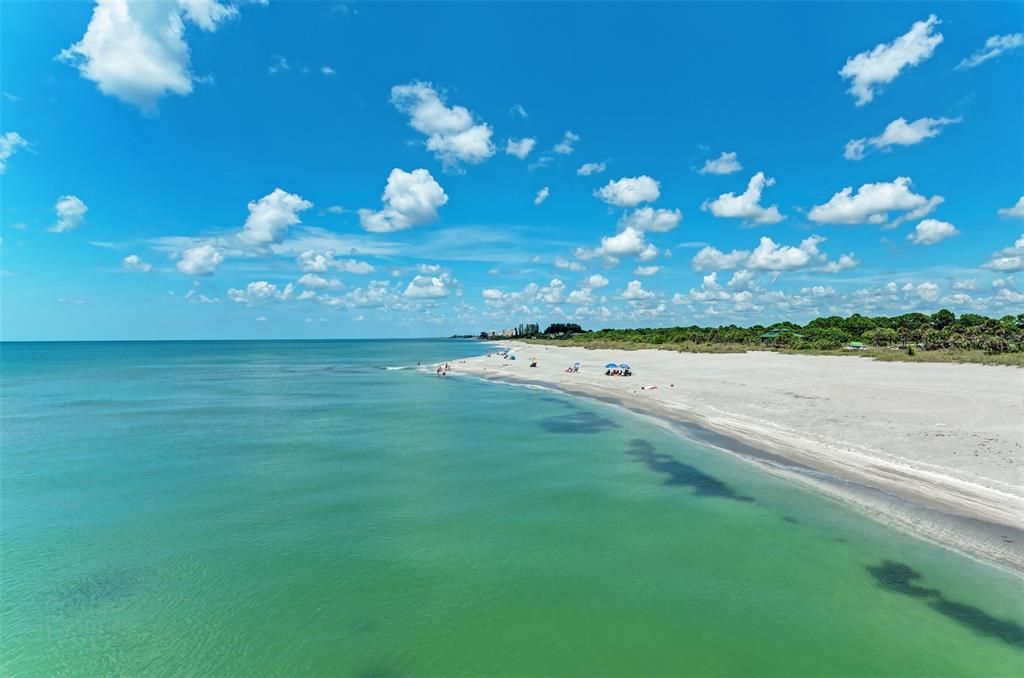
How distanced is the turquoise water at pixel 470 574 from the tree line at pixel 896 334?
61606 mm

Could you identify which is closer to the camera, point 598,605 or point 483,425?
point 598,605

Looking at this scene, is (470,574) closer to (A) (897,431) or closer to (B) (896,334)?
(A) (897,431)

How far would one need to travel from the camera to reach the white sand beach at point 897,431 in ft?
47.8

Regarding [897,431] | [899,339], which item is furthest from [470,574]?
[899,339]

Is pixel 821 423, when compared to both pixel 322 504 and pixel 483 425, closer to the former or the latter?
pixel 483 425

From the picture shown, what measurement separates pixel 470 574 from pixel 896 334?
97.1 m

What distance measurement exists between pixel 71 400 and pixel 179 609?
176 ft

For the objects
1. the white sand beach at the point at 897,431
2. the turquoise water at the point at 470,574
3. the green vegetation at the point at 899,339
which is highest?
the green vegetation at the point at 899,339

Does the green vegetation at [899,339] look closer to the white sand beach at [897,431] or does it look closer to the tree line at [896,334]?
the tree line at [896,334]

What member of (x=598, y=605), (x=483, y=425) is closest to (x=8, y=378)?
(x=483, y=425)

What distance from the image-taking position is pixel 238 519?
17.1 m

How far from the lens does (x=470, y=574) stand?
509 inches

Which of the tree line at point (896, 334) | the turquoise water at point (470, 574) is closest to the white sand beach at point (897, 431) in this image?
the turquoise water at point (470, 574)

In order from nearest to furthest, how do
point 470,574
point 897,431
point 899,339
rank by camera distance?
point 470,574 < point 897,431 < point 899,339
